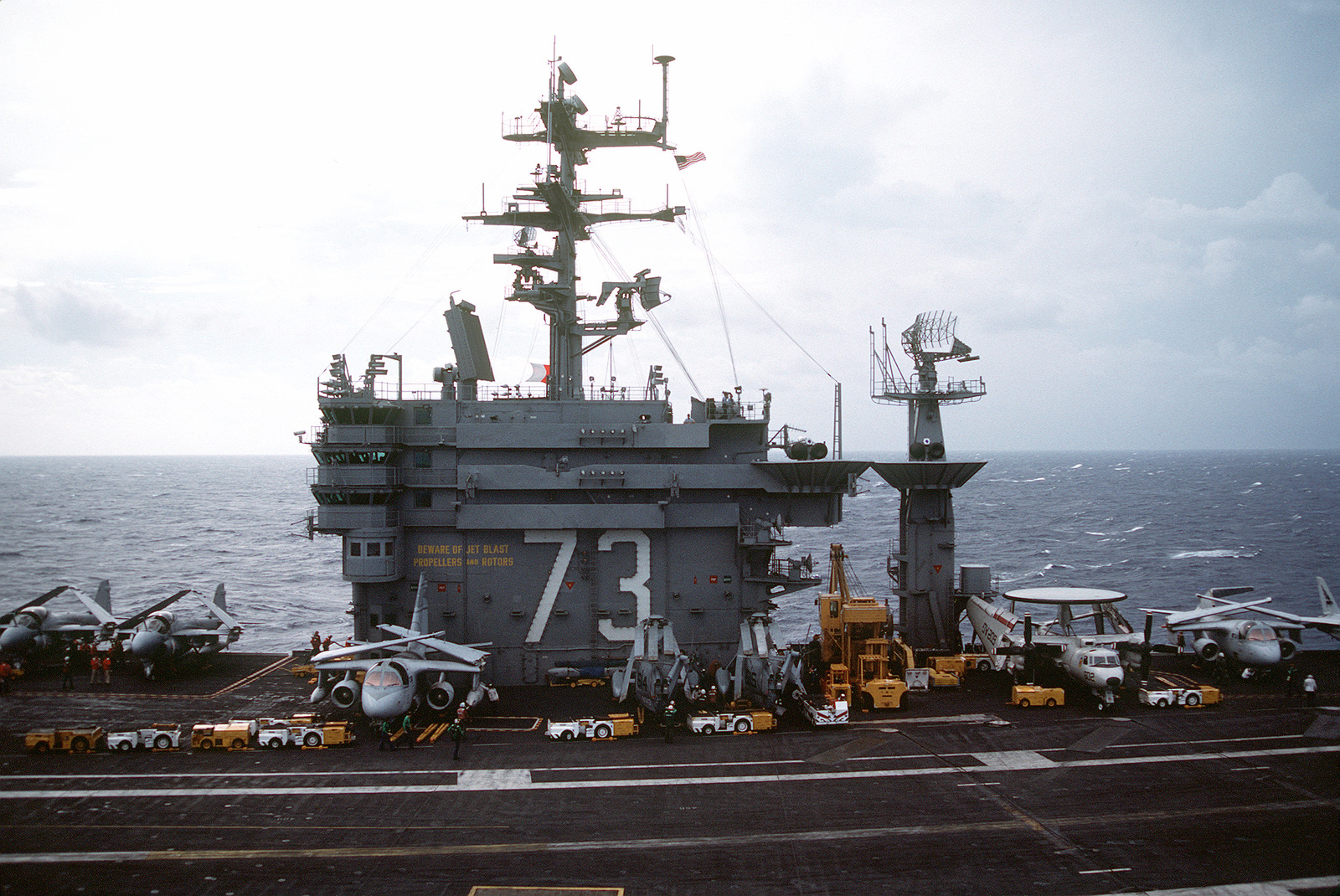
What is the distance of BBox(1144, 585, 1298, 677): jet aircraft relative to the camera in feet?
99.8

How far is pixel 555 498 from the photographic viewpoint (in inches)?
1156

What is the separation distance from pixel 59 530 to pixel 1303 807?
398 ft

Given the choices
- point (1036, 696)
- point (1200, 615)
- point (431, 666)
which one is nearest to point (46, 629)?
point (431, 666)

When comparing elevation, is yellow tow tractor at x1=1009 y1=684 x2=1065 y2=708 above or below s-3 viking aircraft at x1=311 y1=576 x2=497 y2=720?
below

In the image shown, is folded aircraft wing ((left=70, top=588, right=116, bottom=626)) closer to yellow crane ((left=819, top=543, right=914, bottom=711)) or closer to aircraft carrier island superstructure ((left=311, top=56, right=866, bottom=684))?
aircraft carrier island superstructure ((left=311, top=56, right=866, bottom=684))

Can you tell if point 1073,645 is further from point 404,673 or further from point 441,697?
point 404,673

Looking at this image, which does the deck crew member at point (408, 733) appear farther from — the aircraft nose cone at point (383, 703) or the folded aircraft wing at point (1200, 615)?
the folded aircraft wing at point (1200, 615)

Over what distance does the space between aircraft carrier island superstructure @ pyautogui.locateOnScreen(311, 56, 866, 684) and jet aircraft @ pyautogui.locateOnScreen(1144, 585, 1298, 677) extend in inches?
620

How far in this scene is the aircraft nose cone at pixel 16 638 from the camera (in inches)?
1256

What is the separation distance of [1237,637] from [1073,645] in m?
7.94

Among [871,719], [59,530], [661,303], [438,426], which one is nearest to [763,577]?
[871,719]

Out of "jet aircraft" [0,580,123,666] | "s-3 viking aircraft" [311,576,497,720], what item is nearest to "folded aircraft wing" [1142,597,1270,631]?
"s-3 viking aircraft" [311,576,497,720]

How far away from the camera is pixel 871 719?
26000mm

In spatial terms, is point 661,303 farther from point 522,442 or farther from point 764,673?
point 764,673
